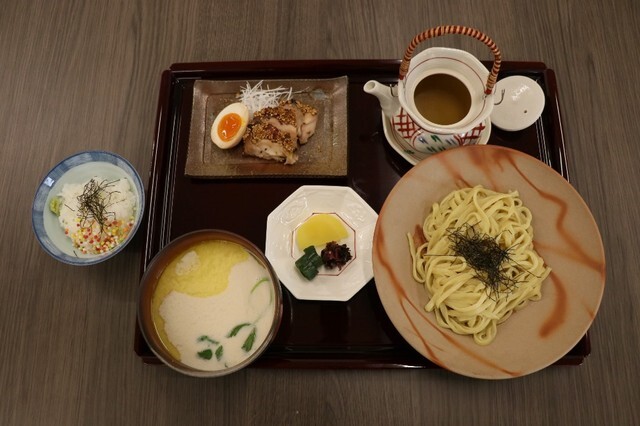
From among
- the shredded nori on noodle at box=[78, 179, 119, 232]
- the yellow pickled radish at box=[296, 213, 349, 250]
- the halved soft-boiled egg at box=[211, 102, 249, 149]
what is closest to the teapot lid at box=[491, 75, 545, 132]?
the yellow pickled radish at box=[296, 213, 349, 250]

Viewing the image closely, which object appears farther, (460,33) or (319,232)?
(319,232)

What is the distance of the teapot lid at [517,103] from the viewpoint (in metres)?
1.75

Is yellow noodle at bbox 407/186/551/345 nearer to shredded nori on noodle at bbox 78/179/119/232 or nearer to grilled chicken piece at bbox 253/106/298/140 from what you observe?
grilled chicken piece at bbox 253/106/298/140

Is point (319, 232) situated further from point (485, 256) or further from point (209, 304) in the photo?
point (485, 256)

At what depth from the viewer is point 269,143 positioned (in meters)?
1.73

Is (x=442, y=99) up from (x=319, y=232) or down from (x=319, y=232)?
up

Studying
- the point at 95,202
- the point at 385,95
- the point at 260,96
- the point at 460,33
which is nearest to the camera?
the point at 460,33

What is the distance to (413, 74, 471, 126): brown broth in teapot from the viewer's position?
1633 mm

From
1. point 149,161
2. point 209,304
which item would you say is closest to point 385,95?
point 209,304

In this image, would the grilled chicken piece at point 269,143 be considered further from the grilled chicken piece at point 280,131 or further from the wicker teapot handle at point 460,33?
the wicker teapot handle at point 460,33

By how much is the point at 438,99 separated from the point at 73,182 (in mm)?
1533

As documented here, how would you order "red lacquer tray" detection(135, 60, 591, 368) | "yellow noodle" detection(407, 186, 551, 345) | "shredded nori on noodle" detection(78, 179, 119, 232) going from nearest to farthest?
"yellow noodle" detection(407, 186, 551, 345), "red lacquer tray" detection(135, 60, 591, 368), "shredded nori on noodle" detection(78, 179, 119, 232)

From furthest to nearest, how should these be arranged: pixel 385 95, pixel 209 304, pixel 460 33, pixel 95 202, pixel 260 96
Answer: pixel 260 96 → pixel 95 202 → pixel 385 95 → pixel 209 304 → pixel 460 33

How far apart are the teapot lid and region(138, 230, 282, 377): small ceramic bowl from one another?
114 centimetres
